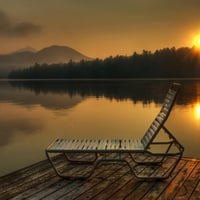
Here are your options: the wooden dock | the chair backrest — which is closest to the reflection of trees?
the chair backrest

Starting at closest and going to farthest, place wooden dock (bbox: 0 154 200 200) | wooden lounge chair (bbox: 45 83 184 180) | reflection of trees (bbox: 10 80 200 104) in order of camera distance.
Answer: wooden dock (bbox: 0 154 200 200), wooden lounge chair (bbox: 45 83 184 180), reflection of trees (bbox: 10 80 200 104)

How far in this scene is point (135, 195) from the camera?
Answer: 4.53 meters

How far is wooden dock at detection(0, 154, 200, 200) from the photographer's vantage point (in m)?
4.53

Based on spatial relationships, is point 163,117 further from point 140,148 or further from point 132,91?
point 132,91

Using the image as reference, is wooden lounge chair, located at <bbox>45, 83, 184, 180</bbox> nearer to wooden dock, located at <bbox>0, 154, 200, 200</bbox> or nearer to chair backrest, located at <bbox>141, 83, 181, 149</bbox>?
chair backrest, located at <bbox>141, 83, 181, 149</bbox>

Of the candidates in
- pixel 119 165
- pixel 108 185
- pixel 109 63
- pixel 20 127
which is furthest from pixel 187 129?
pixel 109 63

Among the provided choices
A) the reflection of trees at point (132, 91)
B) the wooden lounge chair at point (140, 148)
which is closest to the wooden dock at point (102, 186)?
the wooden lounge chair at point (140, 148)

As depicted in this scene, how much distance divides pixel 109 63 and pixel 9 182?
3222 inches

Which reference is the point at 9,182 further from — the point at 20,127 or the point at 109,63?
the point at 109,63

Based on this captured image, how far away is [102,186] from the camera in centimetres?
489

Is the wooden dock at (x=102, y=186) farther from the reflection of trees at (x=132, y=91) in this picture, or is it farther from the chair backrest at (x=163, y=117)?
the reflection of trees at (x=132, y=91)

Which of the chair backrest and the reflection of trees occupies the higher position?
the chair backrest

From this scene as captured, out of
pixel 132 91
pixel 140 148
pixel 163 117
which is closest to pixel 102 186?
pixel 140 148

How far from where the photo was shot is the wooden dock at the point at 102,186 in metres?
4.53
